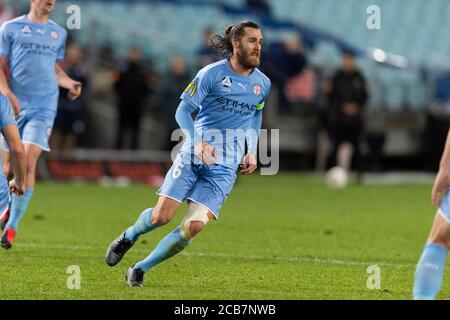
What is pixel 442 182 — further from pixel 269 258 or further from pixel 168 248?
pixel 269 258

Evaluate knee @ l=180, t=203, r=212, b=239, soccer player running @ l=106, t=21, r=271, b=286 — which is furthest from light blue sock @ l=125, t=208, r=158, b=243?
knee @ l=180, t=203, r=212, b=239

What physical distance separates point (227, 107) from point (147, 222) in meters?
1.17

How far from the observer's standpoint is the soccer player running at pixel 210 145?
9094mm

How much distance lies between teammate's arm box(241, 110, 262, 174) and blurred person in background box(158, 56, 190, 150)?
1316cm

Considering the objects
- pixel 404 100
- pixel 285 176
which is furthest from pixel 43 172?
pixel 404 100

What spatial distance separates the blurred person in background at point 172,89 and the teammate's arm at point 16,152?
1373 cm

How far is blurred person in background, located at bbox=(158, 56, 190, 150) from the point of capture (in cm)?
2289

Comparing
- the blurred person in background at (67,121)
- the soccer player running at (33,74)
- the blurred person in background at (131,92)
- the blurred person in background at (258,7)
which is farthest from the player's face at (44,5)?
the blurred person in background at (258,7)

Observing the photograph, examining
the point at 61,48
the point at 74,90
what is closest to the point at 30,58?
the point at 61,48

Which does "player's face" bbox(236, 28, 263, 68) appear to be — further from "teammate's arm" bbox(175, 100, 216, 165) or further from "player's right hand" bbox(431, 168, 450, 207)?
"player's right hand" bbox(431, 168, 450, 207)

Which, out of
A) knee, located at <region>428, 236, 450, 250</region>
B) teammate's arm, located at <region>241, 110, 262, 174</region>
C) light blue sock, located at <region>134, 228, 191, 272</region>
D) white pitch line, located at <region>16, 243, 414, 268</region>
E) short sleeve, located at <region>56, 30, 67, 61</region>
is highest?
short sleeve, located at <region>56, 30, 67, 61</region>

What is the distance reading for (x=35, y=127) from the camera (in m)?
11.9
